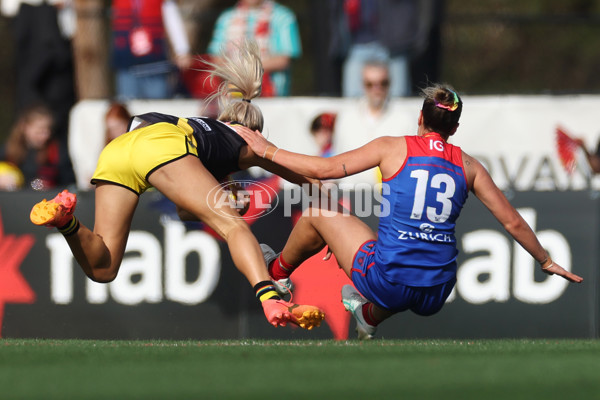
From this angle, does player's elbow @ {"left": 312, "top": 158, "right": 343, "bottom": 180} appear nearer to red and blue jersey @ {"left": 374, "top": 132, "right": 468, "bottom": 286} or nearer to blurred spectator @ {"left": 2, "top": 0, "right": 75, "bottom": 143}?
red and blue jersey @ {"left": 374, "top": 132, "right": 468, "bottom": 286}

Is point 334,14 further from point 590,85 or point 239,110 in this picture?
point 590,85

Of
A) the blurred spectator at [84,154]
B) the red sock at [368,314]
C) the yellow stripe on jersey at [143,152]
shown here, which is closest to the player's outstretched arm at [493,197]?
the red sock at [368,314]

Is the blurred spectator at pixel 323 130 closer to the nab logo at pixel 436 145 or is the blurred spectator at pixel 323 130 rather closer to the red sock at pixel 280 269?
the red sock at pixel 280 269

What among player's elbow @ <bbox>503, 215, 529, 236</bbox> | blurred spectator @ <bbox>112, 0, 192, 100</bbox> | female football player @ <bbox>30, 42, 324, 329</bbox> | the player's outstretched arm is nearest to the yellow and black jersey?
female football player @ <bbox>30, 42, 324, 329</bbox>

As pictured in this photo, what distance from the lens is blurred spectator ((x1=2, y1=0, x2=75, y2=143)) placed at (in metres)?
11.1

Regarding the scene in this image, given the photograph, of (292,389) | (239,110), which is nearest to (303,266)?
(239,110)

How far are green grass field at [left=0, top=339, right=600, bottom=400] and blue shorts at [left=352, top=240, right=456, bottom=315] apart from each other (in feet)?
0.87

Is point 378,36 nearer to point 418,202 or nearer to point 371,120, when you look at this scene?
point 371,120

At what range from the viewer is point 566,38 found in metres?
20.6

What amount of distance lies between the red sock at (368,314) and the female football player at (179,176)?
3.11ft

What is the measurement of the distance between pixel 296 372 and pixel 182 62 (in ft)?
21.1

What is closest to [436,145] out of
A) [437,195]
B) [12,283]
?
[437,195]

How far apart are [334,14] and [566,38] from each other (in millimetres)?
11116

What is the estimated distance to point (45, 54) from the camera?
→ 11195 millimetres
